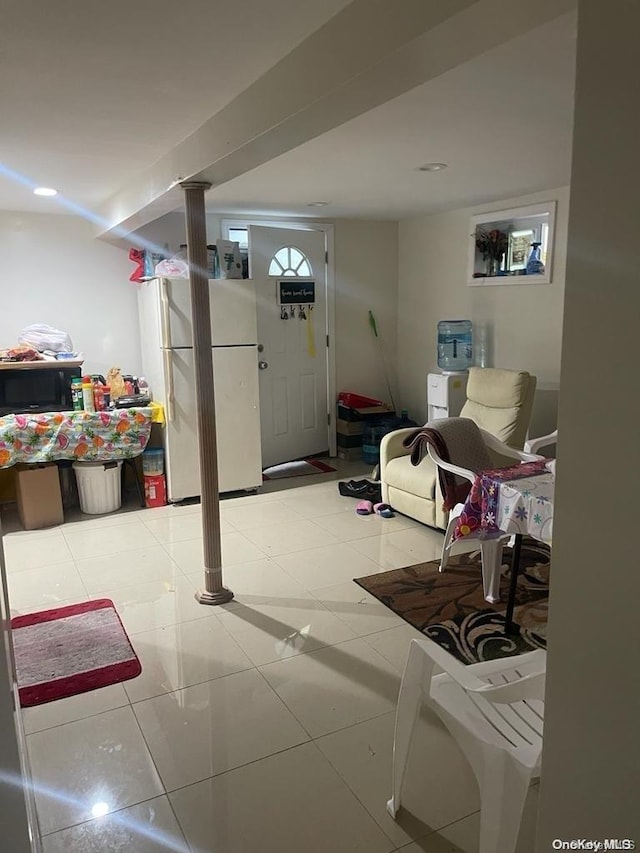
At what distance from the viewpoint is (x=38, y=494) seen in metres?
4.17

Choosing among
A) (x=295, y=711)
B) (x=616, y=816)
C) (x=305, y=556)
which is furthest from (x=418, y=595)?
(x=616, y=816)

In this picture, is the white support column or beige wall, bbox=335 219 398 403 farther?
beige wall, bbox=335 219 398 403

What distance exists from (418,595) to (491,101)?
2.19 m

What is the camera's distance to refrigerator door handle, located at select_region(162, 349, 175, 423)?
4.35 metres

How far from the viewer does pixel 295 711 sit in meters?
2.29

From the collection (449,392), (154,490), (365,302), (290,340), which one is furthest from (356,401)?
(154,490)

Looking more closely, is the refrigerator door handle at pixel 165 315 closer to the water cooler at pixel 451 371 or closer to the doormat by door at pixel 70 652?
the doormat by door at pixel 70 652

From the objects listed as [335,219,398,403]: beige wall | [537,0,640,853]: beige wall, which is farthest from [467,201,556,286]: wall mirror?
[537,0,640,853]: beige wall

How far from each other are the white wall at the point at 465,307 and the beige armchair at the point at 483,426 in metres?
0.31

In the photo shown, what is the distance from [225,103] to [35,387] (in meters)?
2.76

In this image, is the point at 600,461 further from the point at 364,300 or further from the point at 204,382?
the point at 364,300

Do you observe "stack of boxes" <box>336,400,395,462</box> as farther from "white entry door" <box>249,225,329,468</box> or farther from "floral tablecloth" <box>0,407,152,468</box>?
"floral tablecloth" <box>0,407,152,468</box>

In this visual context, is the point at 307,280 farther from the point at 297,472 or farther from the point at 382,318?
the point at 297,472

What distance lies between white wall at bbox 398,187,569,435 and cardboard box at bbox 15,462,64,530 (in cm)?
316
